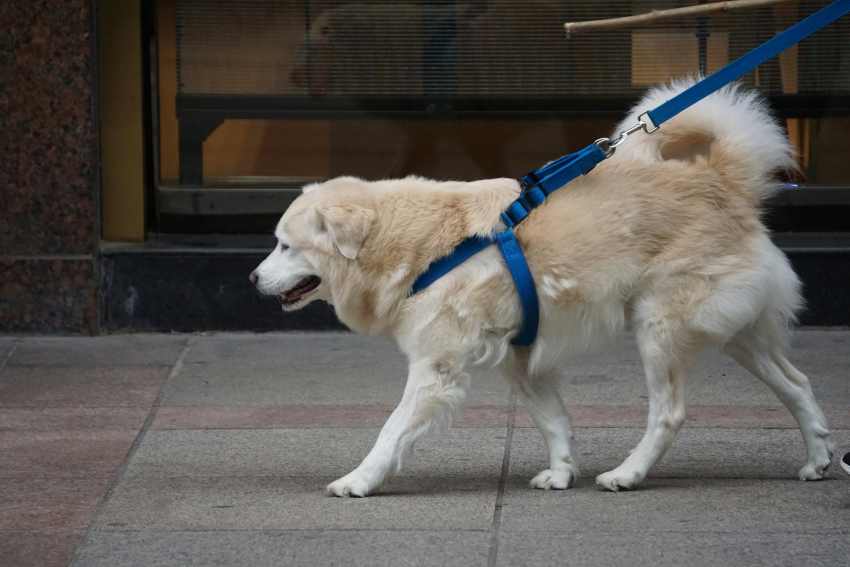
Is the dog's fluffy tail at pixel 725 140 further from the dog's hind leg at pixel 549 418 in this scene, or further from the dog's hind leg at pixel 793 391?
the dog's hind leg at pixel 549 418

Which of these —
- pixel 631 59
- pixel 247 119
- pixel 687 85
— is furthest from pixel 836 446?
pixel 247 119

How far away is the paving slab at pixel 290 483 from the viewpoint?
5.36 metres

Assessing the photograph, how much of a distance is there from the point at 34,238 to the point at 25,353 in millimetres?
727

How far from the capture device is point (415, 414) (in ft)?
18.1

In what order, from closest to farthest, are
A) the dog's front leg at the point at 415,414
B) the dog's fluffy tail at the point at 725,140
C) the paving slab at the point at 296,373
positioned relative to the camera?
the dog's front leg at the point at 415,414
the dog's fluffy tail at the point at 725,140
the paving slab at the point at 296,373

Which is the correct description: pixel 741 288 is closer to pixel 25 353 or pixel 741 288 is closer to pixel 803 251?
pixel 803 251

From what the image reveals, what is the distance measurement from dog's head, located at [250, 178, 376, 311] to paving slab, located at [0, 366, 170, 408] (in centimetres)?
190

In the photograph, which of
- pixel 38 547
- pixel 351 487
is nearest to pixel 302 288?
pixel 351 487

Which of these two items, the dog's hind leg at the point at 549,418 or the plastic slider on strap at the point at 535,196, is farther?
the dog's hind leg at the point at 549,418

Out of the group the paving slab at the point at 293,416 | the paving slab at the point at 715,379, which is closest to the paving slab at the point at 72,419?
the paving slab at the point at 293,416

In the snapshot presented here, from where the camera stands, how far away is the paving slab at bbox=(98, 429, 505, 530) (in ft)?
17.6

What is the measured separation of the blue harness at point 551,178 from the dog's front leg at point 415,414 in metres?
0.30

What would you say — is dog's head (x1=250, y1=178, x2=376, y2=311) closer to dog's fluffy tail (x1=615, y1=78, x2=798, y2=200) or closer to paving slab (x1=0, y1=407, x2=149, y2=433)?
dog's fluffy tail (x1=615, y1=78, x2=798, y2=200)

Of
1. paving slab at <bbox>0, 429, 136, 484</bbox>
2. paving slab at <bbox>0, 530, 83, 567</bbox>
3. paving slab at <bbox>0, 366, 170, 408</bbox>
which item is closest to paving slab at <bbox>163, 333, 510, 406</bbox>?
paving slab at <bbox>0, 366, 170, 408</bbox>
